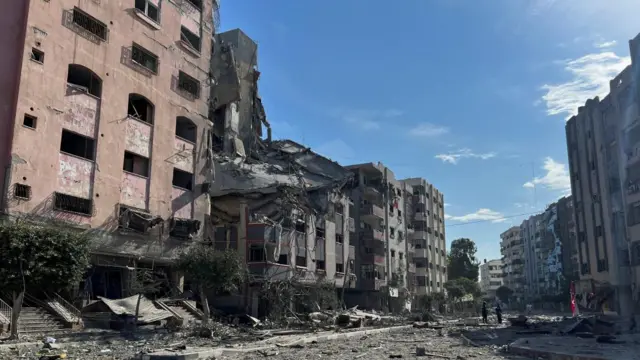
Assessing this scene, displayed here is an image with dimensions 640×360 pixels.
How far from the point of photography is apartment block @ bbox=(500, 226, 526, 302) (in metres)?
156

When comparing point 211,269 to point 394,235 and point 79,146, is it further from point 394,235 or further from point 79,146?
point 394,235

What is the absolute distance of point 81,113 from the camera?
105ft

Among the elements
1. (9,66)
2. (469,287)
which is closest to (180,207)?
(9,66)

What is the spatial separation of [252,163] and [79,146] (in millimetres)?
24404

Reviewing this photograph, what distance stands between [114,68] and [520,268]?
148337 millimetres

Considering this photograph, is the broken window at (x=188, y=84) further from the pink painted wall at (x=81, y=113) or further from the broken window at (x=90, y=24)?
the pink painted wall at (x=81, y=113)

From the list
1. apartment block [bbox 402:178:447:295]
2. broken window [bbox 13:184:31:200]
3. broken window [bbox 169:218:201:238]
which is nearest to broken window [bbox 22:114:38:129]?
broken window [bbox 13:184:31:200]

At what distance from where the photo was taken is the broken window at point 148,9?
3784 centimetres

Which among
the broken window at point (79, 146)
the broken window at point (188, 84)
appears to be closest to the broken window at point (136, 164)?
the broken window at point (79, 146)

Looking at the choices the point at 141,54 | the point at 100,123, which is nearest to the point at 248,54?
the point at 141,54

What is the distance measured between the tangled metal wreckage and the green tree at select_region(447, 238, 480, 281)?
6664cm

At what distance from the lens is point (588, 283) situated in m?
62.7

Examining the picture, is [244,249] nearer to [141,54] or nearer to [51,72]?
[141,54]

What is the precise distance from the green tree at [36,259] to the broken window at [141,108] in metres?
14.1
